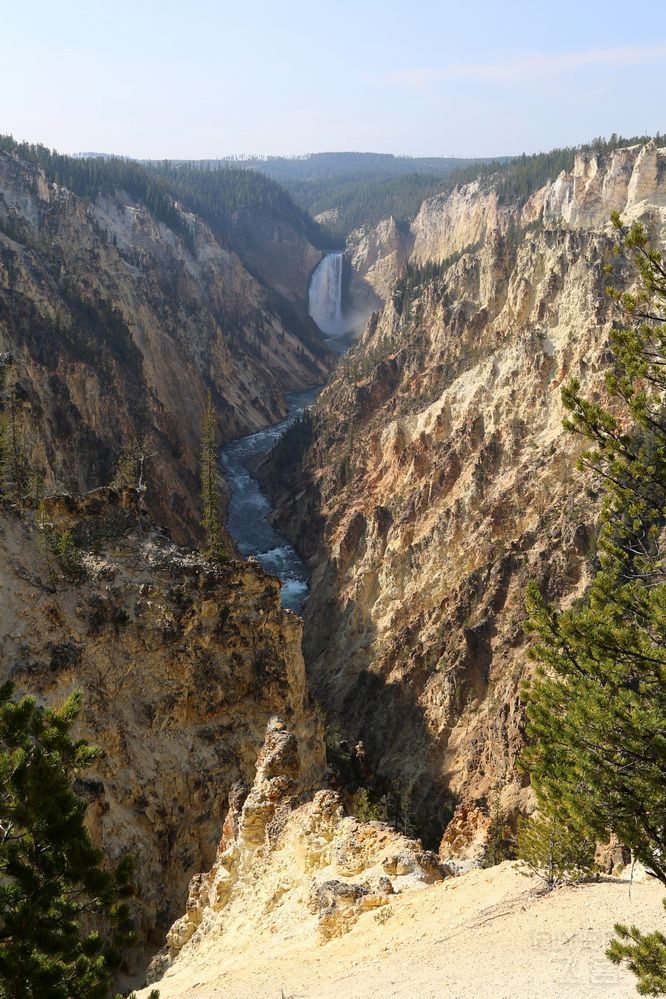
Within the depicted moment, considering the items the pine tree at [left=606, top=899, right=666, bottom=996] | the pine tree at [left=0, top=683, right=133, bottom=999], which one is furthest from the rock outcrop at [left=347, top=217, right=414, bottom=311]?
the pine tree at [left=606, top=899, right=666, bottom=996]

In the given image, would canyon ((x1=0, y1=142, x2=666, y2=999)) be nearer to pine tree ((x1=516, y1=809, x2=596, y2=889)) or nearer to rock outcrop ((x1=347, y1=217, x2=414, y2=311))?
pine tree ((x1=516, y1=809, x2=596, y2=889))

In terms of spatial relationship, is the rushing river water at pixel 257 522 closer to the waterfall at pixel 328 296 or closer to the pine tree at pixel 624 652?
the pine tree at pixel 624 652

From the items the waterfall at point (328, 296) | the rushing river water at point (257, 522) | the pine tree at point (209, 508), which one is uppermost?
the waterfall at point (328, 296)

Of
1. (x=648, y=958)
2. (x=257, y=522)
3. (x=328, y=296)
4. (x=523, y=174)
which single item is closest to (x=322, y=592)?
(x=257, y=522)

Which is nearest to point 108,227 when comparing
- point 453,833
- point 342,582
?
point 342,582

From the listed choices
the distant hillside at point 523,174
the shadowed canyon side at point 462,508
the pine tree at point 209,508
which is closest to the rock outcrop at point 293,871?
the shadowed canyon side at point 462,508

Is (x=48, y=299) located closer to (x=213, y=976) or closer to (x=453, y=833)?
(x=453, y=833)
